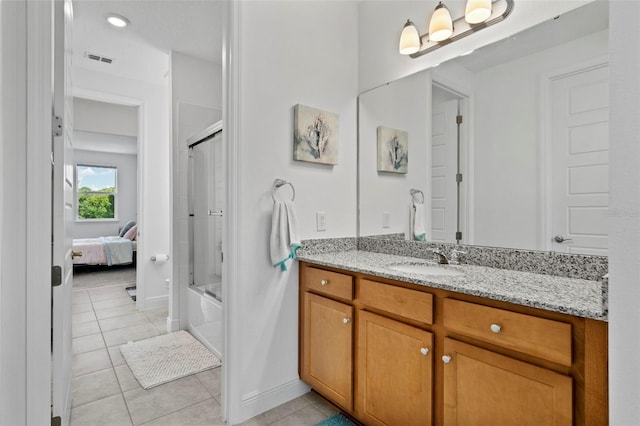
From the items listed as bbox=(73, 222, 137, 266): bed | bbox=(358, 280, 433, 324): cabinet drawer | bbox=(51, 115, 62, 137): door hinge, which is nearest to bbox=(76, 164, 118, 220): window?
bbox=(73, 222, 137, 266): bed

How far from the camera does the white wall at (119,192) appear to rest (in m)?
7.64

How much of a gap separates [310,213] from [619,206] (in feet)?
5.71

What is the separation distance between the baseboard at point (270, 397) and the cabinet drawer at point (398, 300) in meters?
0.80

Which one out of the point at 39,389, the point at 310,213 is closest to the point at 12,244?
the point at 39,389

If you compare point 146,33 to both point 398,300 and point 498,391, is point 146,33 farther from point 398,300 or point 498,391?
point 498,391

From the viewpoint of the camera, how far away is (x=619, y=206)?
44 centimetres

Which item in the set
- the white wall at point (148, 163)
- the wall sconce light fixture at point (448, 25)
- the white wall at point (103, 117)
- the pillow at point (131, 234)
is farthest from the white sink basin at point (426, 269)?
the pillow at point (131, 234)

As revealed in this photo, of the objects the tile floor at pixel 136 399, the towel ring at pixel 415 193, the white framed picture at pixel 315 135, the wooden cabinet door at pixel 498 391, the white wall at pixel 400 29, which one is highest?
the white wall at pixel 400 29

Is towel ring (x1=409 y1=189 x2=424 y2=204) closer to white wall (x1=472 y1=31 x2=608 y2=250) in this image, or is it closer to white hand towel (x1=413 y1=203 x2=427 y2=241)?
white hand towel (x1=413 y1=203 x2=427 y2=241)

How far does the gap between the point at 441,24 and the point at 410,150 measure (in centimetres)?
72

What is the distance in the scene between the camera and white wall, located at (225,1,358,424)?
1829 millimetres

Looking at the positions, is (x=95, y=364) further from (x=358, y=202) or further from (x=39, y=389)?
(x=358, y=202)

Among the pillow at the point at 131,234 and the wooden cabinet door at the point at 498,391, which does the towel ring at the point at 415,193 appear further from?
the pillow at the point at 131,234

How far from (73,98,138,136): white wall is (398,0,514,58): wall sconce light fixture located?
14.4ft
